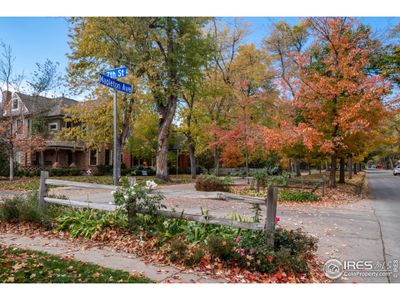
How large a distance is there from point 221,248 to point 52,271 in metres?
2.21

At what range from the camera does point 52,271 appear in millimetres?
3793

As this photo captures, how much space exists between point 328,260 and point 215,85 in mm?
20446

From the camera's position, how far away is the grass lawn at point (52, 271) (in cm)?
357

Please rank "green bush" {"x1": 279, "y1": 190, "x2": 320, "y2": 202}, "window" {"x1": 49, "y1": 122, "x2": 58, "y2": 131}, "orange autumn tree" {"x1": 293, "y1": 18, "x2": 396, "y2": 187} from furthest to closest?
"window" {"x1": 49, "y1": 122, "x2": 58, "y2": 131}, "orange autumn tree" {"x1": 293, "y1": 18, "x2": 396, "y2": 187}, "green bush" {"x1": 279, "y1": 190, "x2": 320, "y2": 202}

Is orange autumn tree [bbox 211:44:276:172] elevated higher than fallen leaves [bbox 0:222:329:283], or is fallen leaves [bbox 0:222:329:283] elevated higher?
orange autumn tree [bbox 211:44:276:172]

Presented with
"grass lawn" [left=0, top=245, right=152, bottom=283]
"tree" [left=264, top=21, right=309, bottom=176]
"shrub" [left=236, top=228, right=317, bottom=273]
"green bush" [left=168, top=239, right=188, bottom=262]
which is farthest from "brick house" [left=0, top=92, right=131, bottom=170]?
"shrub" [left=236, top=228, right=317, bottom=273]

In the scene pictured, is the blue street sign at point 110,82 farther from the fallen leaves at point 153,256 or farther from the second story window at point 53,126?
the second story window at point 53,126

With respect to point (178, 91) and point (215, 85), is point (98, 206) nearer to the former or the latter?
point (178, 91)

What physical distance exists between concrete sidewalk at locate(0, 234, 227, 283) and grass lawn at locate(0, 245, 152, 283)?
202 millimetres

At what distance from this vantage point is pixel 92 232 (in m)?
5.42

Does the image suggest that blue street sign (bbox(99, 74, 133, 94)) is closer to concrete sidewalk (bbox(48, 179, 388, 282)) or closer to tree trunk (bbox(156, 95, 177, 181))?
concrete sidewalk (bbox(48, 179, 388, 282))

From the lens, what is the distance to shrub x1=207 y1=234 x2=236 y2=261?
160 inches

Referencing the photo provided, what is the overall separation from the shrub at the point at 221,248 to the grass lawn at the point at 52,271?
3.16ft

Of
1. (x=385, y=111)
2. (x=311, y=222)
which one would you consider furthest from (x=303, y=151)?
(x=311, y=222)
